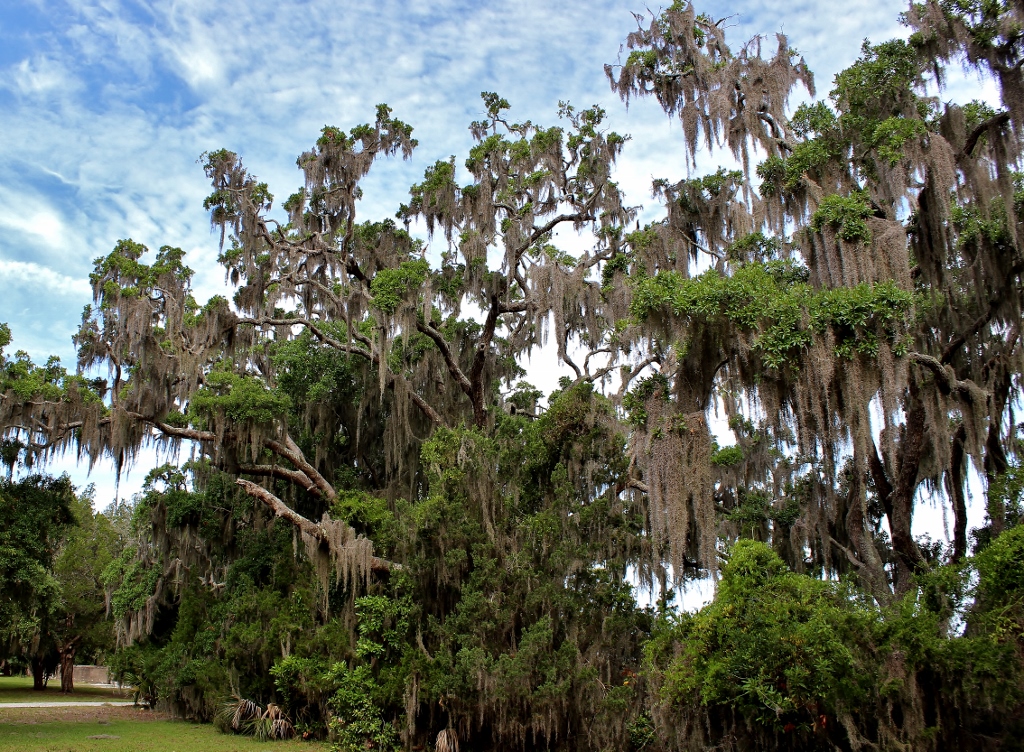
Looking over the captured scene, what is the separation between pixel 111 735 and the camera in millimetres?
15031

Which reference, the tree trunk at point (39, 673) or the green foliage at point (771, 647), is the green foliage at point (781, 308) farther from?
the tree trunk at point (39, 673)

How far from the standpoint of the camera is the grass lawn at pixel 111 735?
12.9 meters

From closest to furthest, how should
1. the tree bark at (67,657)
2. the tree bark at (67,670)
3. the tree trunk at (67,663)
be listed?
the tree bark at (67,657), the tree trunk at (67,663), the tree bark at (67,670)

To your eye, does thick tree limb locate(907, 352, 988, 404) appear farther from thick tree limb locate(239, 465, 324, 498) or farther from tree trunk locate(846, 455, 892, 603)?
thick tree limb locate(239, 465, 324, 498)

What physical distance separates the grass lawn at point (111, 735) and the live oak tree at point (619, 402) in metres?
1.83

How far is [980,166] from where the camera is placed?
10.8m

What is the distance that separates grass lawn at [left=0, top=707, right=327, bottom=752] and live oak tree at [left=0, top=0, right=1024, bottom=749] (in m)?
1.83

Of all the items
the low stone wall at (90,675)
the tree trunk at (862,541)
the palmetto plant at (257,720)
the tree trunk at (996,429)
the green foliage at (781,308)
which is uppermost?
the green foliage at (781,308)

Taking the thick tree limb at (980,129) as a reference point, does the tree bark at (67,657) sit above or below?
below

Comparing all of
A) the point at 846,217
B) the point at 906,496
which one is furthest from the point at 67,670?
the point at 846,217

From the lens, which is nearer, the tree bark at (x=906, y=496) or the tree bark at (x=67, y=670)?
the tree bark at (x=906, y=496)

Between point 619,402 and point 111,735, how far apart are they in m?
12.6

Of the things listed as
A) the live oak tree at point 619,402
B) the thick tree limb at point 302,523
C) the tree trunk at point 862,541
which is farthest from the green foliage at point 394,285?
the tree trunk at point 862,541

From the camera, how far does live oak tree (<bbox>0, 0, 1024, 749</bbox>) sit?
934 cm
